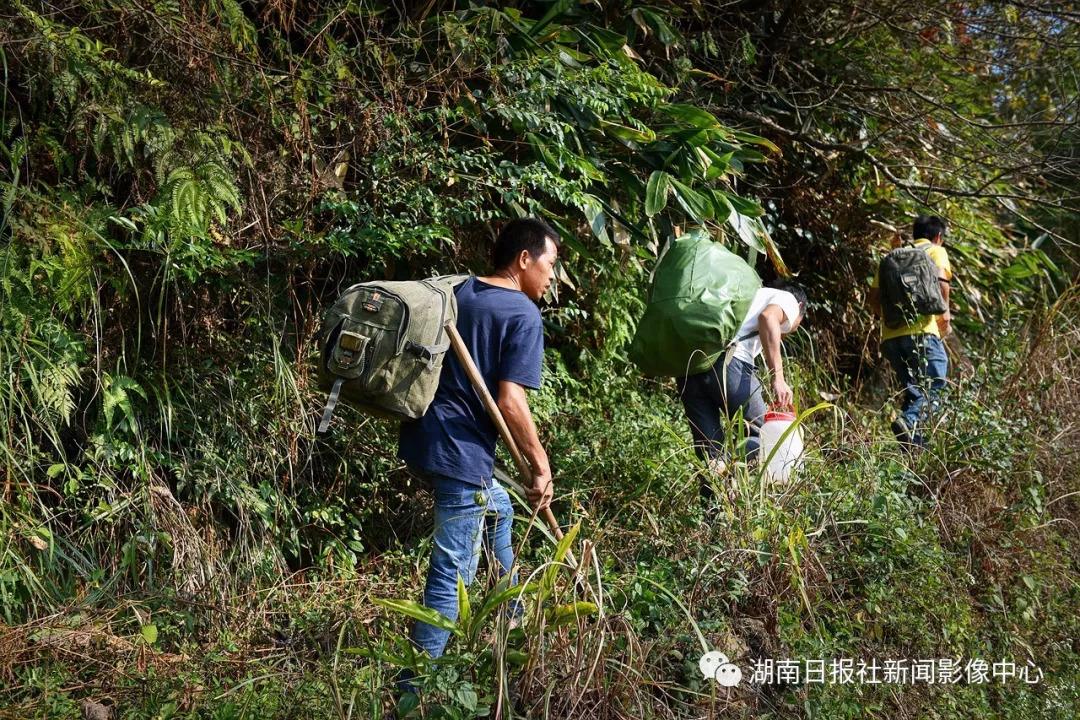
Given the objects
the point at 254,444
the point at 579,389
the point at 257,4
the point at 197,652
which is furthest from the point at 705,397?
the point at 257,4

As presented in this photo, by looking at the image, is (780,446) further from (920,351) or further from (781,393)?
(920,351)

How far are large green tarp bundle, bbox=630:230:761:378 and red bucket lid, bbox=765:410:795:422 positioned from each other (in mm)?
429

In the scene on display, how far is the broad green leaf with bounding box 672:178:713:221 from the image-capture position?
5.80 m

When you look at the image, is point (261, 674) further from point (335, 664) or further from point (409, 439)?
point (409, 439)

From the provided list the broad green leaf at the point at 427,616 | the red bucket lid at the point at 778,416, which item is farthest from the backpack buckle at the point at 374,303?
the red bucket lid at the point at 778,416

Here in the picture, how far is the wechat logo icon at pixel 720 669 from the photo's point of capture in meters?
3.50

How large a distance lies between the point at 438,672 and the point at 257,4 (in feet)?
11.8

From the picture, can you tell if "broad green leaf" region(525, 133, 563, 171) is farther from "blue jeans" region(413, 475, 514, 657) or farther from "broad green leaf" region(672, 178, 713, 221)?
"blue jeans" region(413, 475, 514, 657)

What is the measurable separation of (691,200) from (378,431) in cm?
219

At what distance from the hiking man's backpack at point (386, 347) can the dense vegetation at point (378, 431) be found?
28.2 inches

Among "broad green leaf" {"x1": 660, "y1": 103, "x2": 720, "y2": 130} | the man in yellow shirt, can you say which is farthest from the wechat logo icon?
"broad green leaf" {"x1": 660, "y1": 103, "x2": 720, "y2": 130}

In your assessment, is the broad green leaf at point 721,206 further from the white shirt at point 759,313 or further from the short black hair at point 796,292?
the white shirt at point 759,313

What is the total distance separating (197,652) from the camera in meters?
3.92

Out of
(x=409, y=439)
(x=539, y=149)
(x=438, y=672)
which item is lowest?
(x=438, y=672)
